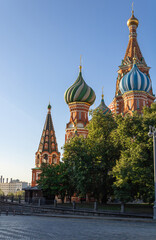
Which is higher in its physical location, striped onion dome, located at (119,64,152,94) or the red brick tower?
striped onion dome, located at (119,64,152,94)

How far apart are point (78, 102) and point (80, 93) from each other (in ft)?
5.89

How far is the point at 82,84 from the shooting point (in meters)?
57.5

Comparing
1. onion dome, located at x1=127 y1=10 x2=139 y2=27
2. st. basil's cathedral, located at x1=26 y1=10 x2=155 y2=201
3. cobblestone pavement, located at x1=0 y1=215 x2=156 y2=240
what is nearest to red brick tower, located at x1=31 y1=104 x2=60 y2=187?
st. basil's cathedral, located at x1=26 y1=10 x2=155 y2=201

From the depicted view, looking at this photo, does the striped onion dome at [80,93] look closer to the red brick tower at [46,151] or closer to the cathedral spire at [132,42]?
the red brick tower at [46,151]

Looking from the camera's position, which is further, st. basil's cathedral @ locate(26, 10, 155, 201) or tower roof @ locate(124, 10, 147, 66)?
tower roof @ locate(124, 10, 147, 66)

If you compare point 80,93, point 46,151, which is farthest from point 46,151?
point 80,93

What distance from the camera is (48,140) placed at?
5881 centimetres

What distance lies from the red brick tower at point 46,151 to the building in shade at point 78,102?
4109 millimetres

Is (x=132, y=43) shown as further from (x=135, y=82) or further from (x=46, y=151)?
(x=46, y=151)

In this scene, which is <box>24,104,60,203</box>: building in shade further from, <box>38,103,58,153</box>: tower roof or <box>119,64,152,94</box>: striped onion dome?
<box>119,64,152,94</box>: striped onion dome

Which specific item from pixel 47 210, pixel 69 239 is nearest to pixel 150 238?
pixel 69 239

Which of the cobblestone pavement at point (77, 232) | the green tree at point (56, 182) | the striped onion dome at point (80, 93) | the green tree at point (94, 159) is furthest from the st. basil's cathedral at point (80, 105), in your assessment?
the cobblestone pavement at point (77, 232)

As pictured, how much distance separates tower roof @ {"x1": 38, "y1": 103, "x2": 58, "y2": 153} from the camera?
58.2 m

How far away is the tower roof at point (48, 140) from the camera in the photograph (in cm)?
5825
